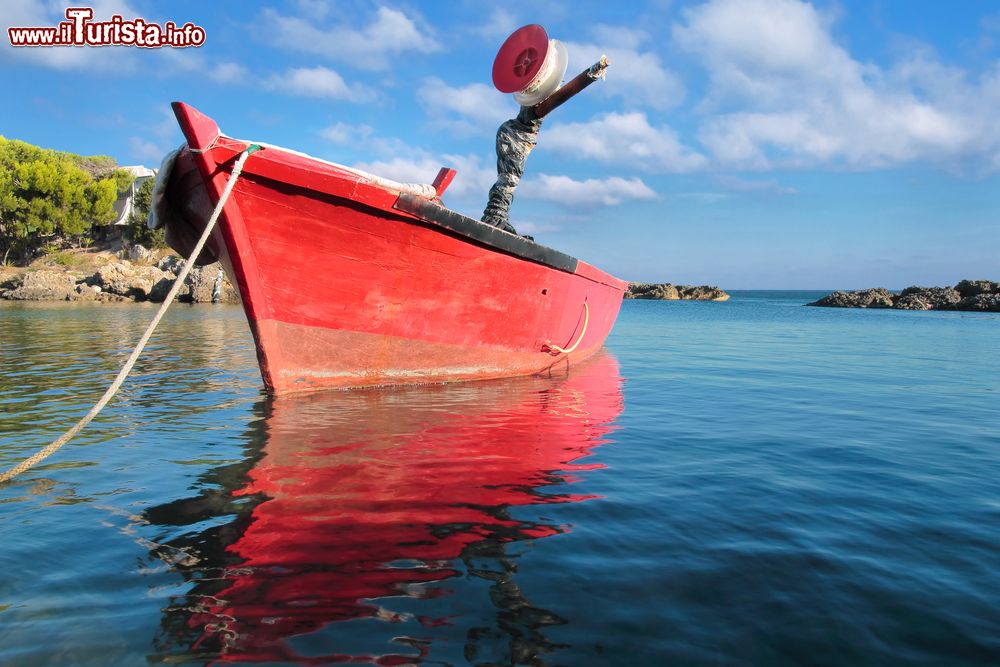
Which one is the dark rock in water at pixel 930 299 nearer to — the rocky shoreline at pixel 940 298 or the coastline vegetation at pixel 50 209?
the rocky shoreline at pixel 940 298

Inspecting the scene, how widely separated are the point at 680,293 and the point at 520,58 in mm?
72888

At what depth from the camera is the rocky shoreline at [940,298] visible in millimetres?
39375

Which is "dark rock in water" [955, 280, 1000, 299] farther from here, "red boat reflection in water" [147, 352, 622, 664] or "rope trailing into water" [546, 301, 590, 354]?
"red boat reflection in water" [147, 352, 622, 664]

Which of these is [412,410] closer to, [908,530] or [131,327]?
[908,530]

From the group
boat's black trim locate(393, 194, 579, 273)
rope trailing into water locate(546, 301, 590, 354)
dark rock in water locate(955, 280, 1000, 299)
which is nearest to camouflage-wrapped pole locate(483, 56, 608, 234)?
boat's black trim locate(393, 194, 579, 273)

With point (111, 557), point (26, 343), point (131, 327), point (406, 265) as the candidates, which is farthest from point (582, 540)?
point (131, 327)

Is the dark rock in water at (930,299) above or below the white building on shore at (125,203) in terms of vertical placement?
below

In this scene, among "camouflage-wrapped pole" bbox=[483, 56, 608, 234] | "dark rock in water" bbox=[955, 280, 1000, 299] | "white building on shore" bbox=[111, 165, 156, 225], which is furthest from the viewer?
"white building on shore" bbox=[111, 165, 156, 225]

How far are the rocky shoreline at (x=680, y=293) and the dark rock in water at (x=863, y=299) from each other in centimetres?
2020

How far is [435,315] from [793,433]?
357 centimetres

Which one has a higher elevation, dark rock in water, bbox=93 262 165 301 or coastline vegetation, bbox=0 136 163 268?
coastline vegetation, bbox=0 136 163 268

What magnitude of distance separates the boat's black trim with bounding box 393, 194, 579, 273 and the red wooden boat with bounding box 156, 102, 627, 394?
1 cm

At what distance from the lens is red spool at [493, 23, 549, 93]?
738 cm

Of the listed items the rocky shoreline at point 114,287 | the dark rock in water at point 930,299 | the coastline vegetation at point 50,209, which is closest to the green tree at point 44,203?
the coastline vegetation at point 50,209
